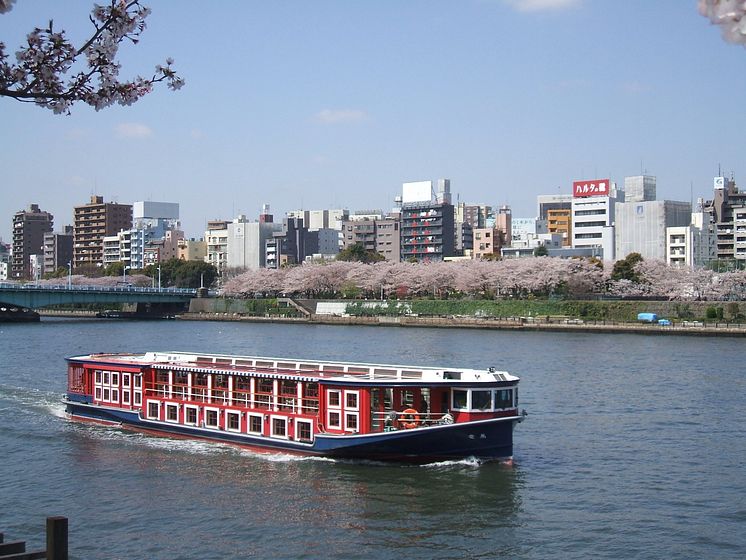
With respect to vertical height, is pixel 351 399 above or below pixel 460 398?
below

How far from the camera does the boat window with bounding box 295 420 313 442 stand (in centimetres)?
2749

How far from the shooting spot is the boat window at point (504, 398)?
25703 mm

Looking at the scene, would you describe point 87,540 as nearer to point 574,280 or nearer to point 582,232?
point 574,280

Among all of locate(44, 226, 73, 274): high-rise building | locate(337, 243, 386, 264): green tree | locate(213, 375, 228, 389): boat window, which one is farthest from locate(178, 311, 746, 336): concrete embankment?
locate(44, 226, 73, 274): high-rise building

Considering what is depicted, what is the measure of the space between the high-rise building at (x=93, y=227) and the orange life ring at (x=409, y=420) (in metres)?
170

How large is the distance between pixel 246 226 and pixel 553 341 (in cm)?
10684

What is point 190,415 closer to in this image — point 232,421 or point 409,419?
point 232,421

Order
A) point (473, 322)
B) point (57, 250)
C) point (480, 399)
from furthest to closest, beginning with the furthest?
point (57, 250)
point (473, 322)
point (480, 399)

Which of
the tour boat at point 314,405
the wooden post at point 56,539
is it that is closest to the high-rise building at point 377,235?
the tour boat at point 314,405

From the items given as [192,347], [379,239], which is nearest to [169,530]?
[192,347]

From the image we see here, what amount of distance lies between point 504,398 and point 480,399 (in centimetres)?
78

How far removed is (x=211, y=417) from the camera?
30.1 m

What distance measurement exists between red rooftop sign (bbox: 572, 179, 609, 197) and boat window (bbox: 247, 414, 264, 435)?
366 ft

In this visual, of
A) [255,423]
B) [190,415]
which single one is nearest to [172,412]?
[190,415]
